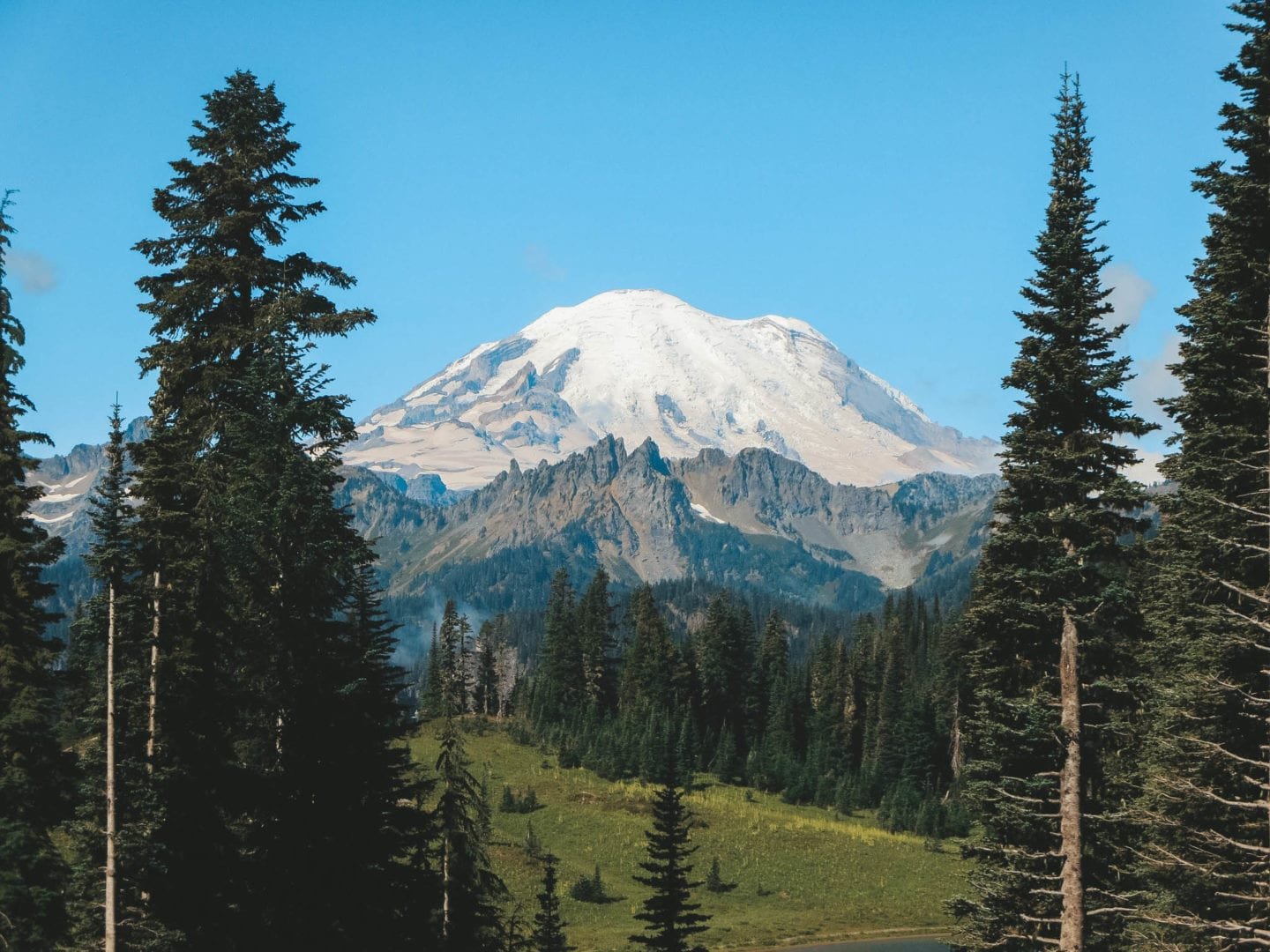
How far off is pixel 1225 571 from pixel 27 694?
26677mm

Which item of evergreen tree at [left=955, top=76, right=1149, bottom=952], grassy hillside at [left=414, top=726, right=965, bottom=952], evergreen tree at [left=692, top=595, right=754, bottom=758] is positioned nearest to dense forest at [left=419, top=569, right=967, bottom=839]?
evergreen tree at [left=692, top=595, right=754, bottom=758]

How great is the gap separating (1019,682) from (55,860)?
21732mm

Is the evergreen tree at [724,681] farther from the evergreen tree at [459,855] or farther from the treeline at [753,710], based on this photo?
the evergreen tree at [459,855]

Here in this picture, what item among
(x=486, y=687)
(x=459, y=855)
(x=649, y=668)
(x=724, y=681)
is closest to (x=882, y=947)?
(x=459, y=855)

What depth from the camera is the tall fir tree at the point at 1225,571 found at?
79.5 ft

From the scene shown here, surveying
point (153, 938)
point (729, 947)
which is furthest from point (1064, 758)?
point (729, 947)

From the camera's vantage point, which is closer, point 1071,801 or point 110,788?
point 1071,801

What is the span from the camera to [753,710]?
138 meters

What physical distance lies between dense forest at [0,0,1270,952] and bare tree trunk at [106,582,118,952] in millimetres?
92

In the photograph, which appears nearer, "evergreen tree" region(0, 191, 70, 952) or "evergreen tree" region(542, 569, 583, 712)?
"evergreen tree" region(0, 191, 70, 952)

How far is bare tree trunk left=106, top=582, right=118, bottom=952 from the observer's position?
2567cm

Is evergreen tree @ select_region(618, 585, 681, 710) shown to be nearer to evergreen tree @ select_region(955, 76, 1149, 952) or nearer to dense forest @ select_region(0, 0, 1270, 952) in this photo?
dense forest @ select_region(0, 0, 1270, 952)

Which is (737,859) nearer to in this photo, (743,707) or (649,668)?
(649,668)

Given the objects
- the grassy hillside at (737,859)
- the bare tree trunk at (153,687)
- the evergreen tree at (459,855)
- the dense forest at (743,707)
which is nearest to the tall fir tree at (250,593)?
the bare tree trunk at (153,687)
